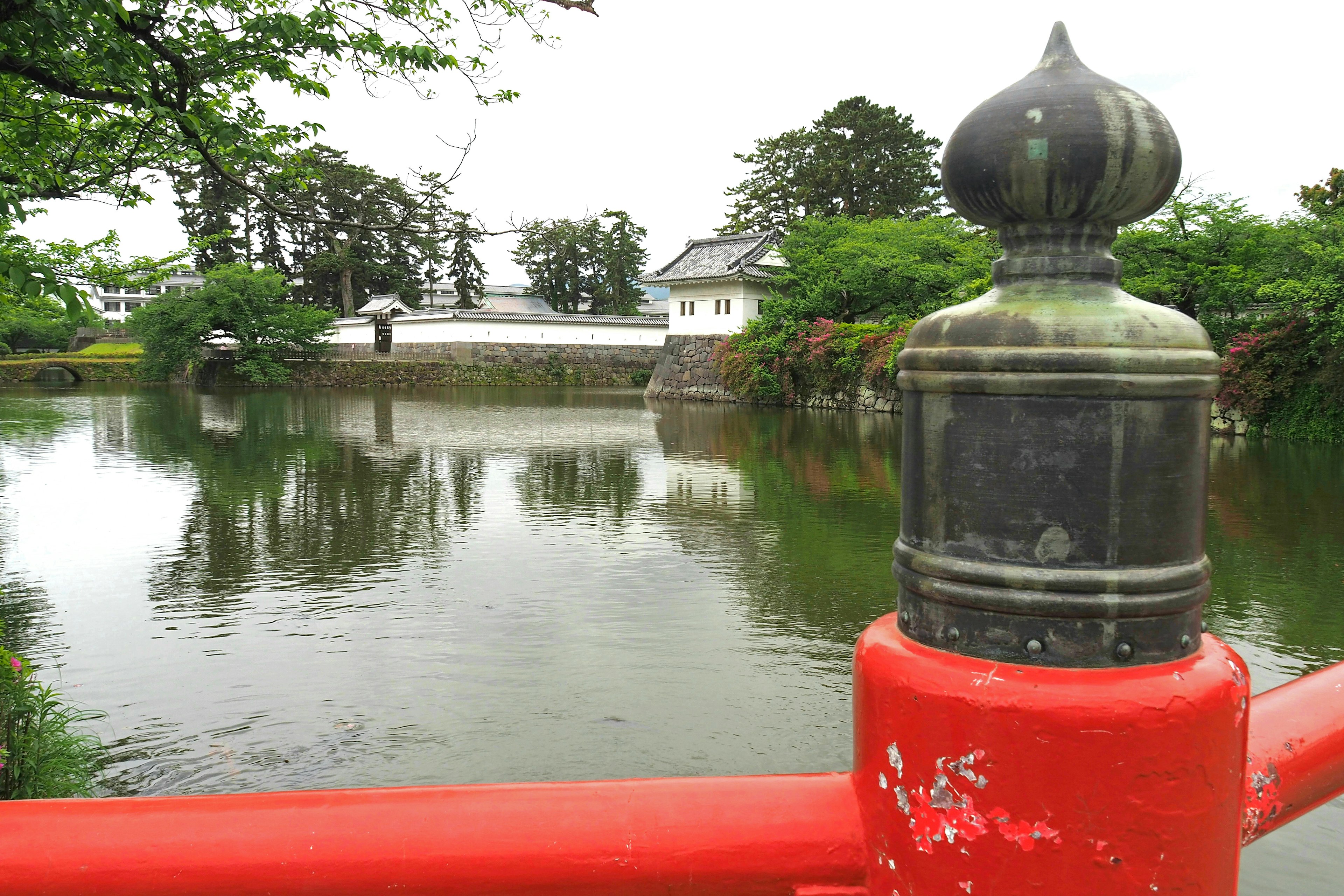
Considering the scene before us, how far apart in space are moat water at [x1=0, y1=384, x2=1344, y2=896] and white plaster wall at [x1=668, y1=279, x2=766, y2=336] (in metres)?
17.2

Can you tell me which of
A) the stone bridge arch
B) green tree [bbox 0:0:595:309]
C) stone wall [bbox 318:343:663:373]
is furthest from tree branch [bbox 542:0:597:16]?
the stone bridge arch

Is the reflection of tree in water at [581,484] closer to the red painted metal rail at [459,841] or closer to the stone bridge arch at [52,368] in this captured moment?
the red painted metal rail at [459,841]

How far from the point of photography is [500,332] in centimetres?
Result: 3594

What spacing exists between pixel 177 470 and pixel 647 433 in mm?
7828

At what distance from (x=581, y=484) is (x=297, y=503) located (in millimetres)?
2987

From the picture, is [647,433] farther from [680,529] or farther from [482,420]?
[680,529]

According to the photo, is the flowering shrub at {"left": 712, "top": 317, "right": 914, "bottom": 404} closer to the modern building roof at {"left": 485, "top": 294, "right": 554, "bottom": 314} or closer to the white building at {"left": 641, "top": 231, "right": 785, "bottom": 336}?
the white building at {"left": 641, "top": 231, "right": 785, "bottom": 336}

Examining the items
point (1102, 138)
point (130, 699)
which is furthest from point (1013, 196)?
point (130, 699)

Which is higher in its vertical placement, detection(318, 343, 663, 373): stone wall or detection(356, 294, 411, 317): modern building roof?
detection(356, 294, 411, 317): modern building roof

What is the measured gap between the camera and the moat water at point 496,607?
A: 357 centimetres

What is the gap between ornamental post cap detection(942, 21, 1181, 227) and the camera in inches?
31.6

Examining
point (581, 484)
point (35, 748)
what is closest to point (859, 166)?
point (581, 484)

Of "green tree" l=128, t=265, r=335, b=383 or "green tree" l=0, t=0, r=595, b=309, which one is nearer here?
"green tree" l=0, t=0, r=595, b=309

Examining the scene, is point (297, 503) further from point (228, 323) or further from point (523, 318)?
point (523, 318)
